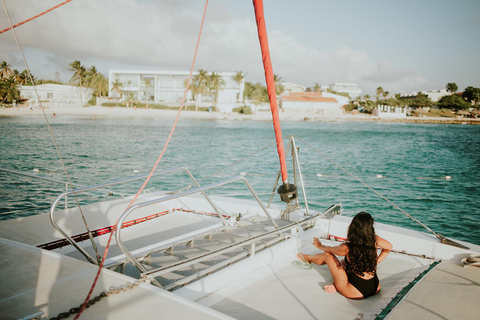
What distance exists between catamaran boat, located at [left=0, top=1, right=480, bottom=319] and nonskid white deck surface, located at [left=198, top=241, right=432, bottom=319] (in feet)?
0.03

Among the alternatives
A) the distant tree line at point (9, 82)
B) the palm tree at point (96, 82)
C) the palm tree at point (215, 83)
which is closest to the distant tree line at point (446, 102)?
the palm tree at point (215, 83)

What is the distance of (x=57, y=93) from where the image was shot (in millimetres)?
74688

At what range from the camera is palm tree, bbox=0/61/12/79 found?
216 feet

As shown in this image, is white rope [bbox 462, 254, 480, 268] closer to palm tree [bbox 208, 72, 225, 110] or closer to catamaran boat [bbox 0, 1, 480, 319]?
catamaran boat [bbox 0, 1, 480, 319]

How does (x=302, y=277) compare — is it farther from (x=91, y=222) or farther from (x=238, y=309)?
(x=91, y=222)

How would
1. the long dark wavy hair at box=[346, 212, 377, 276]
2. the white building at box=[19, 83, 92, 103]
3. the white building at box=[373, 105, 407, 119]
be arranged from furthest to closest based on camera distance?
the white building at box=[373, 105, 407, 119] → the white building at box=[19, 83, 92, 103] → the long dark wavy hair at box=[346, 212, 377, 276]

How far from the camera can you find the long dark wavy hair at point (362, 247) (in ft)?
10.6

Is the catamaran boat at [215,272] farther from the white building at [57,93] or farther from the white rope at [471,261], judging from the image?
the white building at [57,93]

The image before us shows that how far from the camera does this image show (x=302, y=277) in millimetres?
3725

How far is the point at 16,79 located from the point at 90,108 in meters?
14.7

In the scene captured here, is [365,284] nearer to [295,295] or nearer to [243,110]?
[295,295]

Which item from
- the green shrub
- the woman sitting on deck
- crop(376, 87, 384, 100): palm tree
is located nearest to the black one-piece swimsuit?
the woman sitting on deck

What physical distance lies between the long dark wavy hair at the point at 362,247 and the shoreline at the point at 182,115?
65.2m

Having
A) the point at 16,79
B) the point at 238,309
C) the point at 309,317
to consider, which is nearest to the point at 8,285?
the point at 238,309
